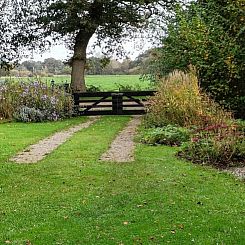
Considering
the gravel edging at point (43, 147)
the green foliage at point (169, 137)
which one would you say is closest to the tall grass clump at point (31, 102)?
the gravel edging at point (43, 147)

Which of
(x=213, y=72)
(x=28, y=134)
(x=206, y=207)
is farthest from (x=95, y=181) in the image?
(x=213, y=72)

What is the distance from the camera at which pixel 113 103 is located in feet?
64.7

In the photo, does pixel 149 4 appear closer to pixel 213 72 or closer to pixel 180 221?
pixel 213 72

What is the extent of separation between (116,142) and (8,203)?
18.2ft

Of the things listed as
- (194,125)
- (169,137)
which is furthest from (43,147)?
(194,125)

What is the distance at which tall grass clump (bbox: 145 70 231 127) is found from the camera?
12660 millimetres

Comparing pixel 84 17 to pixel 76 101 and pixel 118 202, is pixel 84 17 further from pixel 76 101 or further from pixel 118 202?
pixel 118 202

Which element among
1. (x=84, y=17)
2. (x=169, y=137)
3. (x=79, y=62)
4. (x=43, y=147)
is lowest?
(x=43, y=147)

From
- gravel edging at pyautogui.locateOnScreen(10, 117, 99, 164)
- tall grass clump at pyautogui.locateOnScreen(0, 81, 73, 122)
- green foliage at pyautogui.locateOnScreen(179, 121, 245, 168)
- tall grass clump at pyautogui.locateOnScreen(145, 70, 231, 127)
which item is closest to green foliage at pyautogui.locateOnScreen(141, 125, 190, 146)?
tall grass clump at pyautogui.locateOnScreen(145, 70, 231, 127)

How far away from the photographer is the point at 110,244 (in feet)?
15.1

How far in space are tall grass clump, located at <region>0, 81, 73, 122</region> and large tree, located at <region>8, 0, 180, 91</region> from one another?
4552 mm

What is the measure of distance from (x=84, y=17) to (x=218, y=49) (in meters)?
8.24

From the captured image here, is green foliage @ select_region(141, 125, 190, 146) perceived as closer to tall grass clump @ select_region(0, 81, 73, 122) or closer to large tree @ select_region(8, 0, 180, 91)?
tall grass clump @ select_region(0, 81, 73, 122)

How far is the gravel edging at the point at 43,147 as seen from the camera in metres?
9.24
